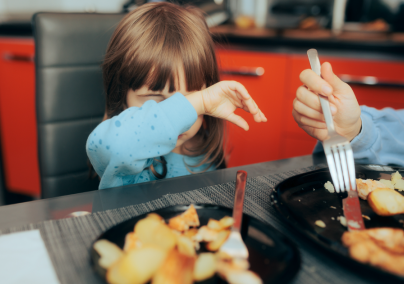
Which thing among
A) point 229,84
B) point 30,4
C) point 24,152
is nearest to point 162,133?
point 229,84

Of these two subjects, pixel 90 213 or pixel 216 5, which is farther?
pixel 216 5

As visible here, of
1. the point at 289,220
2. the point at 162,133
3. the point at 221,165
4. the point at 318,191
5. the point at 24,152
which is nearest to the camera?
the point at 289,220

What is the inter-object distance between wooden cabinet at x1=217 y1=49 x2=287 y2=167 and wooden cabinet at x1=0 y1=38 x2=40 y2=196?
117cm

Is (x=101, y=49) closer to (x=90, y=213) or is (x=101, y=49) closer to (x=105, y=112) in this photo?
(x=105, y=112)

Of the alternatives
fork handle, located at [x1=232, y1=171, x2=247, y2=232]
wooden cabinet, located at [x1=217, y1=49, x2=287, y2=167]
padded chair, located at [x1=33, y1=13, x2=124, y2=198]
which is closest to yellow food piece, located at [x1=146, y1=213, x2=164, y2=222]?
fork handle, located at [x1=232, y1=171, x2=247, y2=232]

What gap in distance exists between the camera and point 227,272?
0.35 metres

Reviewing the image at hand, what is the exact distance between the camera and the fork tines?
1.79 feet

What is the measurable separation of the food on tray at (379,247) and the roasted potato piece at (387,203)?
0.08 m

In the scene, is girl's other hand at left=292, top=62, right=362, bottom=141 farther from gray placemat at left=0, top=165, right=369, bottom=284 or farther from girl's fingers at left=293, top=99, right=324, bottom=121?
gray placemat at left=0, top=165, right=369, bottom=284

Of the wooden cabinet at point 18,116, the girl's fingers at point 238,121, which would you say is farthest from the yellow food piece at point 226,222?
the wooden cabinet at point 18,116

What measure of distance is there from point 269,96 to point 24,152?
5.10 ft

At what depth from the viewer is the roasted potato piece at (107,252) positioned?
1.19ft

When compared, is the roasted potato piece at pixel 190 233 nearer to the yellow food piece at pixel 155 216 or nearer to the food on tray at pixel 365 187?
the yellow food piece at pixel 155 216

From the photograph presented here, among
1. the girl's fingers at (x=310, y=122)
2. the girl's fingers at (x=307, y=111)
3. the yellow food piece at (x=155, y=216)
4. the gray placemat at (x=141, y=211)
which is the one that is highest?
the girl's fingers at (x=307, y=111)
